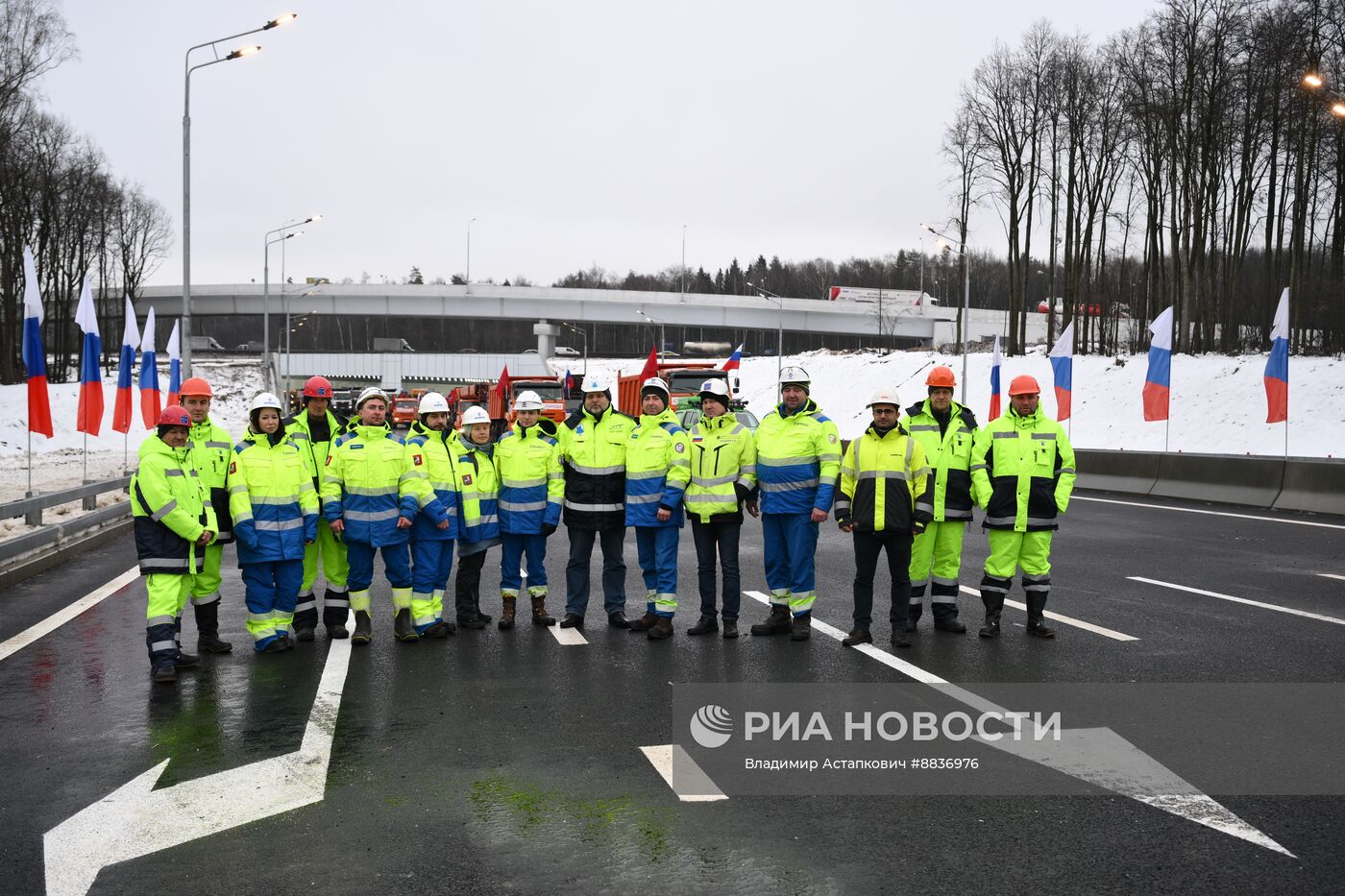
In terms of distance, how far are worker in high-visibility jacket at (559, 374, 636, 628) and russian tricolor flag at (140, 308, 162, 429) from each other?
21283 mm

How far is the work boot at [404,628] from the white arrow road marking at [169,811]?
2.71 m

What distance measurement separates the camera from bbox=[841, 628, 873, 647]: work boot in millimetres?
8602

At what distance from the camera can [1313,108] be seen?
117 feet

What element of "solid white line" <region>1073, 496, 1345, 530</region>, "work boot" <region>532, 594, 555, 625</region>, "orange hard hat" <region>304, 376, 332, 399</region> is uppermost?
"orange hard hat" <region>304, 376, 332, 399</region>

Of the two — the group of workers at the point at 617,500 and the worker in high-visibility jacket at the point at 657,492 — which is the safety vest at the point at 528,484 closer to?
the group of workers at the point at 617,500

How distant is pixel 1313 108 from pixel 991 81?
52.7ft

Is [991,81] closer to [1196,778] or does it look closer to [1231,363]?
[1231,363]

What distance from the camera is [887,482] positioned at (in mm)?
8625

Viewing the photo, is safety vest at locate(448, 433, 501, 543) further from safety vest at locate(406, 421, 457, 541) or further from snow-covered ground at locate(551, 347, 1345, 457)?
snow-covered ground at locate(551, 347, 1345, 457)

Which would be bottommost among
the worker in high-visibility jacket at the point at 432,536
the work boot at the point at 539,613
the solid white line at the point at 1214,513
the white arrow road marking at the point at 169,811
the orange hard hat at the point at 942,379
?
the solid white line at the point at 1214,513

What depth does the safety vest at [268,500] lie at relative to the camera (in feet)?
27.9

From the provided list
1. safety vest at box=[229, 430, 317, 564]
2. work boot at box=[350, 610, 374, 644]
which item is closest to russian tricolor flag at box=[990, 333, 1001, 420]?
work boot at box=[350, 610, 374, 644]

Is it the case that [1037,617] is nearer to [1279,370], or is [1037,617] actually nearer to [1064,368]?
[1279,370]

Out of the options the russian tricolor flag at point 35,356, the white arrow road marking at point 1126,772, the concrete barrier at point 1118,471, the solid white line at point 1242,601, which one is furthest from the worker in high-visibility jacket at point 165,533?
the concrete barrier at point 1118,471
